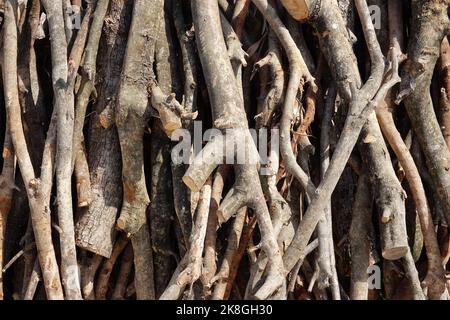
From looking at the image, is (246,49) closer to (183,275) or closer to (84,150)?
(84,150)

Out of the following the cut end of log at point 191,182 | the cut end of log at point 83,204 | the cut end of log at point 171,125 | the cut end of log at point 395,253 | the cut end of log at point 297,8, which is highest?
the cut end of log at point 297,8

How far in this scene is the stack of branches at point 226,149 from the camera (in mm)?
2930

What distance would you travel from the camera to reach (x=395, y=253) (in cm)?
287

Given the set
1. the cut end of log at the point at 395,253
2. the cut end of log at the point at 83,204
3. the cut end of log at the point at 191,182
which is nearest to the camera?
the cut end of log at the point at 191,182

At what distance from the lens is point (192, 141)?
3.10 metres

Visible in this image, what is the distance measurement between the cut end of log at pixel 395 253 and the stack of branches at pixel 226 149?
1 cm

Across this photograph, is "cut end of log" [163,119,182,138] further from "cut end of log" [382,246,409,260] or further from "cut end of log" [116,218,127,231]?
"cut end of log" [382,246,409,260]

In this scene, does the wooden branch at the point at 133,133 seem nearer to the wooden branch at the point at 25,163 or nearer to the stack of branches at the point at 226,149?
the stack of branches at the point at 226,149

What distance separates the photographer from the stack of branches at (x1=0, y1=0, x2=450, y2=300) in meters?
2.93

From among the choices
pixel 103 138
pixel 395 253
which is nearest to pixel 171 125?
pixel 103 138

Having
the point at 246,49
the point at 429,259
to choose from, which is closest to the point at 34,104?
the point at 246,49

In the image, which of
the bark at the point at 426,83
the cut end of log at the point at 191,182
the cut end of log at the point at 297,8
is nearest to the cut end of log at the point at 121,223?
the cut end of log at the point at 191,182

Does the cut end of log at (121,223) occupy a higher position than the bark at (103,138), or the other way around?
the bark at (103,138)
